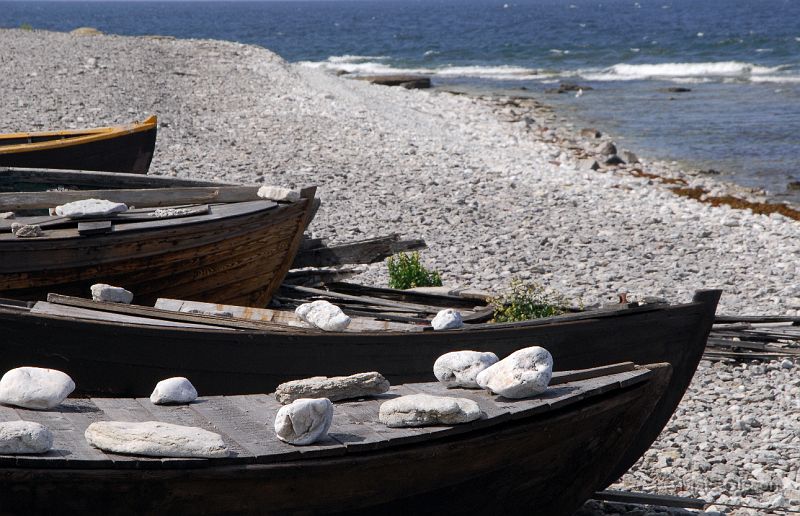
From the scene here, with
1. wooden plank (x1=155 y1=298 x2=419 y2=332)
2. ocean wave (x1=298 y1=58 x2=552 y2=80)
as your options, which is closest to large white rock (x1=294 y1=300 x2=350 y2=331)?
wooden plank (x1=155 y1=298 x2=419 y2=332)

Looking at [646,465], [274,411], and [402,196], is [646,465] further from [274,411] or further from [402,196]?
[402,196]

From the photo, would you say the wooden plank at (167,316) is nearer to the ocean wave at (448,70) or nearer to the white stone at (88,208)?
the white stone at (88,208)

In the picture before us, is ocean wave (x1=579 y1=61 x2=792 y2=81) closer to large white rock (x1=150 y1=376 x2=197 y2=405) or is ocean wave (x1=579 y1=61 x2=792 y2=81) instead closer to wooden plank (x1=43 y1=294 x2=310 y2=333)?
wooden plank (x1=43 y1=294 x2=310 y2=333)

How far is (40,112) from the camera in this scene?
66.1 feet

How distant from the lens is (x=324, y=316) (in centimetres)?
641

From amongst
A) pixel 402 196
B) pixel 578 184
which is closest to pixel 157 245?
pixel 402 196

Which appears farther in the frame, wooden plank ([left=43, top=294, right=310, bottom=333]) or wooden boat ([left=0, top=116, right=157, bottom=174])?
wooden boat ([left=0, top=116, right=157, bottom=174])

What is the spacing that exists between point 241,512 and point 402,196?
11.6 metres

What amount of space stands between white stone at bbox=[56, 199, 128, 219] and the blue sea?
14.5 metres

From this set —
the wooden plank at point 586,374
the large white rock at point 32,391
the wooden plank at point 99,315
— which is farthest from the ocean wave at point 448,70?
the large white rock at point 32,391

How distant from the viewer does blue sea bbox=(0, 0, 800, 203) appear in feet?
83.4

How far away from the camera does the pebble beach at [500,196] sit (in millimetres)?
7859

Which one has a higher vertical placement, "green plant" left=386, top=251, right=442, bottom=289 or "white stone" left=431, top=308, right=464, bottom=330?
"white stone" left=431, top=308, right=464, bottom=330

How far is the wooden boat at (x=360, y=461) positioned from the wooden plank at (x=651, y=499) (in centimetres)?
76
